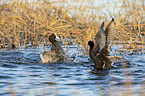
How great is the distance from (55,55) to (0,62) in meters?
1.73

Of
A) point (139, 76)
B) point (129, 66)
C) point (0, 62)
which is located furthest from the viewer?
point (0, 62)

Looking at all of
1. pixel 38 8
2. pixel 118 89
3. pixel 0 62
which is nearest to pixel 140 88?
pixel 118 89

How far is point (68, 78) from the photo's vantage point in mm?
7258

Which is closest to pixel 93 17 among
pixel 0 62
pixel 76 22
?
pixel 76 22

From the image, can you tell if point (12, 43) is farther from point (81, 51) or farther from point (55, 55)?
point (55, 55)

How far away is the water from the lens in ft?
19.5

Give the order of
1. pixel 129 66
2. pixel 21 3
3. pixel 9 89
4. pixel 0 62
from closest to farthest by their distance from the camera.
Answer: pixel 9 89 < pixel 129 66 < pixel 0 62 < pixel 21 3

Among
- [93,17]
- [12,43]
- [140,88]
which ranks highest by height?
[93,17]

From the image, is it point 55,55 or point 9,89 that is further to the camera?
point 55,55

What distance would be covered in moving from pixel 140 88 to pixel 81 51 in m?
6.43

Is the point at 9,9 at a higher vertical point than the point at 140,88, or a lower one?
higher

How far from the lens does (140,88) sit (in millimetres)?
6234

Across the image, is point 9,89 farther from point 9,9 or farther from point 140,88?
point 9,9

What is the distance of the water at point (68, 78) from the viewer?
5.93 metres
